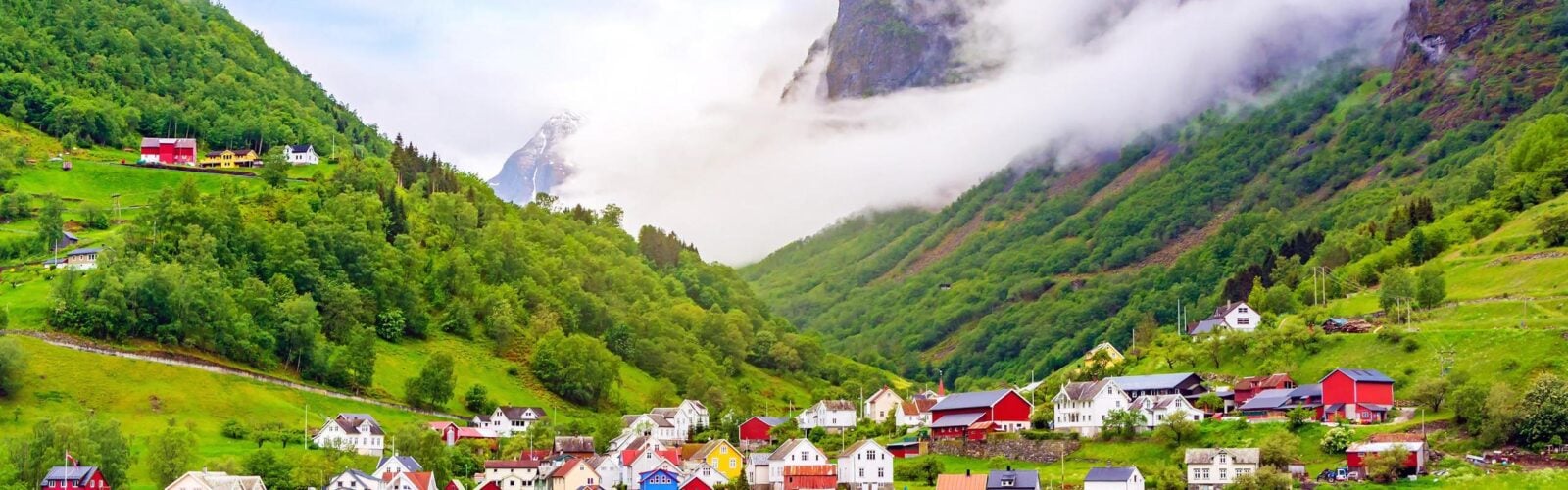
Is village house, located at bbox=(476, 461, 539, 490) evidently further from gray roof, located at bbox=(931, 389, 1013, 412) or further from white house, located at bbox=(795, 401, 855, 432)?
white house, located at bbox=(795, 401, 855, 432)

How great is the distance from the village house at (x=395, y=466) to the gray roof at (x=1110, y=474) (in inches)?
1641

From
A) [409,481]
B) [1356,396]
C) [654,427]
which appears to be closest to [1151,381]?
[1356,396]

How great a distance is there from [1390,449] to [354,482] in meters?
59.5

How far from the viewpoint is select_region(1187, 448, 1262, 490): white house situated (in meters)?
116

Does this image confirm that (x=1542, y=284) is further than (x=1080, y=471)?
Yes

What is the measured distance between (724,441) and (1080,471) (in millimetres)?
27425

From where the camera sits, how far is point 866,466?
5079 inches

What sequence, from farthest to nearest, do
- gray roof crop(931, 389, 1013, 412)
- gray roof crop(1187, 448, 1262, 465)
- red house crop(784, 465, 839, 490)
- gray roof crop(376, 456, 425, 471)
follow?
gray roof crop(931, 389, 1013, 412) < red house crop(784, 465, 839, 490) < gray roof crop(376, 456, 425, 471) < gray roof crop(1187, 448, 1262, 465)

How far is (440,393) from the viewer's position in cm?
16312

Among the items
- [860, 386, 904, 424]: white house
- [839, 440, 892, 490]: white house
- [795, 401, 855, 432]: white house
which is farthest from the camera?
[860, 386, 904, 424]: white house

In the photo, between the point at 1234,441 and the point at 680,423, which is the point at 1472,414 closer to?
the point at 1234,441

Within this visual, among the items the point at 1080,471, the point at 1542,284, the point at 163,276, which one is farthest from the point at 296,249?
the point at 1542,284

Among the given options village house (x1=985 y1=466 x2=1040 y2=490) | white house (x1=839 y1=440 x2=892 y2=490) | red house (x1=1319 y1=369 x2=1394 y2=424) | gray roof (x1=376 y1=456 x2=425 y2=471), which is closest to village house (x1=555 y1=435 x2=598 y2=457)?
gray roof (x1=376 y1=456 x2=425 y2=471)

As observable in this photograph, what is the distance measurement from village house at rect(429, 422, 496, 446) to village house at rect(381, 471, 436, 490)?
2339cm
